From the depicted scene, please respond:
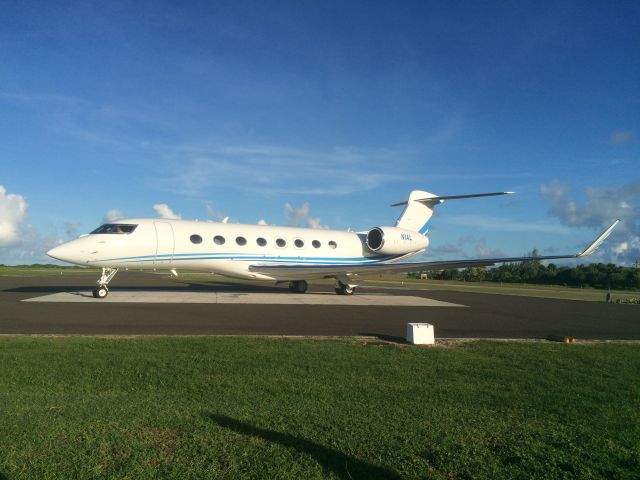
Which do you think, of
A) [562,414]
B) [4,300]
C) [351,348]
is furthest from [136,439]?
[4,300]

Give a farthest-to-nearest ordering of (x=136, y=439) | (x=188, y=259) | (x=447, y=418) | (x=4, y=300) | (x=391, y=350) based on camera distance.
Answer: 1. (x=188, y=259)
2. (x=4, y=300)
3. (x=391, y=350)
4. (x=447, y=418)
5. (x=136, y=439)

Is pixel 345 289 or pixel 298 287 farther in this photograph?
pixel 298 287

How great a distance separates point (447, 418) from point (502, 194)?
757 inches

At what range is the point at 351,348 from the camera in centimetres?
925

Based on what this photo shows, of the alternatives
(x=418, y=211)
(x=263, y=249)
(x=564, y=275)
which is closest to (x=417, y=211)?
(x=418, y=211)

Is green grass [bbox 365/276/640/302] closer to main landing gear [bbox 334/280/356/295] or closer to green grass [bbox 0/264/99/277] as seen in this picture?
main landing gear [bbox 334/280/356/295]

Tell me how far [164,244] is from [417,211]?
46.6 feet

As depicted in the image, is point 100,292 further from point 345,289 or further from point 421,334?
point 421,334

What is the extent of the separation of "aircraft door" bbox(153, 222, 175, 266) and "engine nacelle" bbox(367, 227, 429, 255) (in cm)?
1116

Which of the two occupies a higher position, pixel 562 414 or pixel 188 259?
pixel 188 259

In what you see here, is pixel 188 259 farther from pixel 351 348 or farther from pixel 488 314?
pixel 351 348

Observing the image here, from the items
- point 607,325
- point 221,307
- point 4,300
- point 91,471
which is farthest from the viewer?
point 4,300

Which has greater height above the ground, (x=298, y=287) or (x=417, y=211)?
(x=417, y=211)

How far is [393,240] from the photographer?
2711cm
